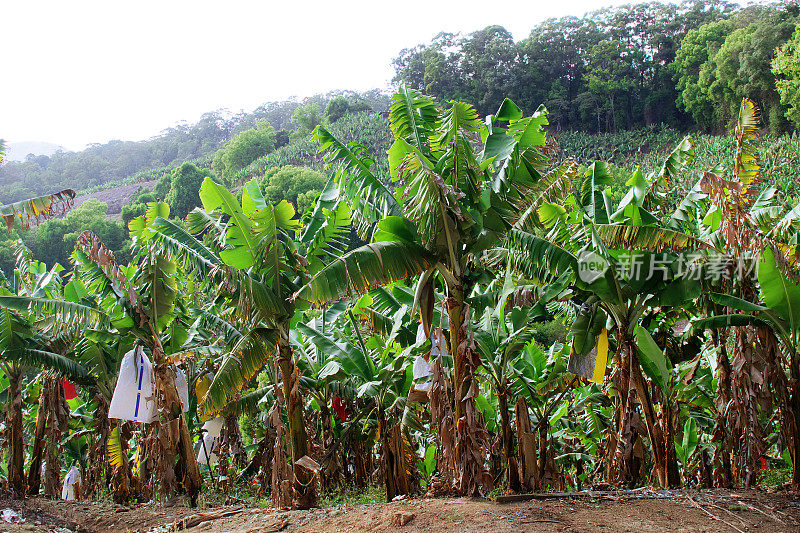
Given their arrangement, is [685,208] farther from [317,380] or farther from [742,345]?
[317,380]

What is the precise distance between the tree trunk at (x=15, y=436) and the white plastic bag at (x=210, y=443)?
325 cm

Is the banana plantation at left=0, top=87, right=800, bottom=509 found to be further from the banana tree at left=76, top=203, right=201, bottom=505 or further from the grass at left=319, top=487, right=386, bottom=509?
the grass at left=319, top=487, right=386, bottom=509

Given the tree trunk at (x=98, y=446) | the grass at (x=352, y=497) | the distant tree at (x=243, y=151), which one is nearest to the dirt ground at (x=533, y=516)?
the grass at (x=352, y=497)

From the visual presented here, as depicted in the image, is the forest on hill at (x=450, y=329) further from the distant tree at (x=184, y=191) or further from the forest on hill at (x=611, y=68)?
the forest on hill at (x=611, y=68)

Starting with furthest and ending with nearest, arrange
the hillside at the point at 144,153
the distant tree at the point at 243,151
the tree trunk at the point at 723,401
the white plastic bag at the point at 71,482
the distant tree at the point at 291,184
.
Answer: the hillside at the point at 144,153, the distant tree at the point at 243,151, the distant tree at the point at 291,184, the white plastic bag at the point at 71,482, the tree trunk at the point at 723,401

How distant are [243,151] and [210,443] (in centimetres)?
6583

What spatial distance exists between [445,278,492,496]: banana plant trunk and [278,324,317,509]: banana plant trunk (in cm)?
235

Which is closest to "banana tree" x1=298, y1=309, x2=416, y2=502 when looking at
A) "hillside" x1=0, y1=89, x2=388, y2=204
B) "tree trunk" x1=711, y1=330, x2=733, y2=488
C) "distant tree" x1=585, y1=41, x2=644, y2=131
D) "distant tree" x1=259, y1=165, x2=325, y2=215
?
"tree trunk" x1=711, y1=330, x2=733, y2=488

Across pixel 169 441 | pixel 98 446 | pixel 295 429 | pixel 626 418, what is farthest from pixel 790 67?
pixel 98 446

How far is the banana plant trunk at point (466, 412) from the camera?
6660 mm

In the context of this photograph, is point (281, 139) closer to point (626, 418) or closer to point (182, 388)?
point (182, 388)

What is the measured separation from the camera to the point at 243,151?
7438cm

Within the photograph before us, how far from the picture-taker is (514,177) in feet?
24.6

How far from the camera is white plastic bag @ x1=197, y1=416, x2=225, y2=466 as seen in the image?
1108 centimetres
